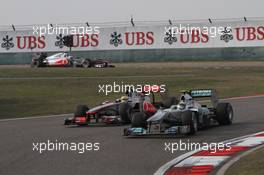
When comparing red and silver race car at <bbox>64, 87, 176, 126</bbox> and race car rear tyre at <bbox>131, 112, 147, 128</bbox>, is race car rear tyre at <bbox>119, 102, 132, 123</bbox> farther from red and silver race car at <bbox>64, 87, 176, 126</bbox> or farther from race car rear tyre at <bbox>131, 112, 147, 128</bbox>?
race car rear tyre at <bbox>131, 112, 147, 128</bbox>

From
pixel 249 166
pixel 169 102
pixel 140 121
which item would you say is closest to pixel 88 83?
pixel 169 102

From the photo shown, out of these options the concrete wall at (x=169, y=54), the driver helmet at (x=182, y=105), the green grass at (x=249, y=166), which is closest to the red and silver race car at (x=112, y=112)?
the driver helmet at (x=182, y=105)

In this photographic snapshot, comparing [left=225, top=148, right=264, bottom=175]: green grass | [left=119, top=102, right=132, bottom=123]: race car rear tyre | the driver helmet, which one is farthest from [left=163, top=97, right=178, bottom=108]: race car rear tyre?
[left=225, top=148, right=264, bottom=175]: green grass

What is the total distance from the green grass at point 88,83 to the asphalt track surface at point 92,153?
21.8ft

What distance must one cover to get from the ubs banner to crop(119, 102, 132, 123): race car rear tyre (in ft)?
106

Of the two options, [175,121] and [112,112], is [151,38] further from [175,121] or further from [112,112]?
[175,121]

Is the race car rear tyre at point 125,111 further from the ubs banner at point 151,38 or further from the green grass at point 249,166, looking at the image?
the ubs banner at point 151,38

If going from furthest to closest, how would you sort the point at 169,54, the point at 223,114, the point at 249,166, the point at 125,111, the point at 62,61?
the point at 169,54, the point at 62,61, the point at 125,111, the point at 223,114, the point at 249,166

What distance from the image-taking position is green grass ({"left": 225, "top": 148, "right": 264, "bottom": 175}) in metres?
9.50

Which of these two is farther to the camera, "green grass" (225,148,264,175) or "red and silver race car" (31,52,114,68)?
"red and silver race car" (31,52,114,68)

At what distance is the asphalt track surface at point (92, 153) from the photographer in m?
10.7

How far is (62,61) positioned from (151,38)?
6.99m

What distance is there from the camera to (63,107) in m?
25.6

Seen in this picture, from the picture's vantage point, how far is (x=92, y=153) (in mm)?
12383
